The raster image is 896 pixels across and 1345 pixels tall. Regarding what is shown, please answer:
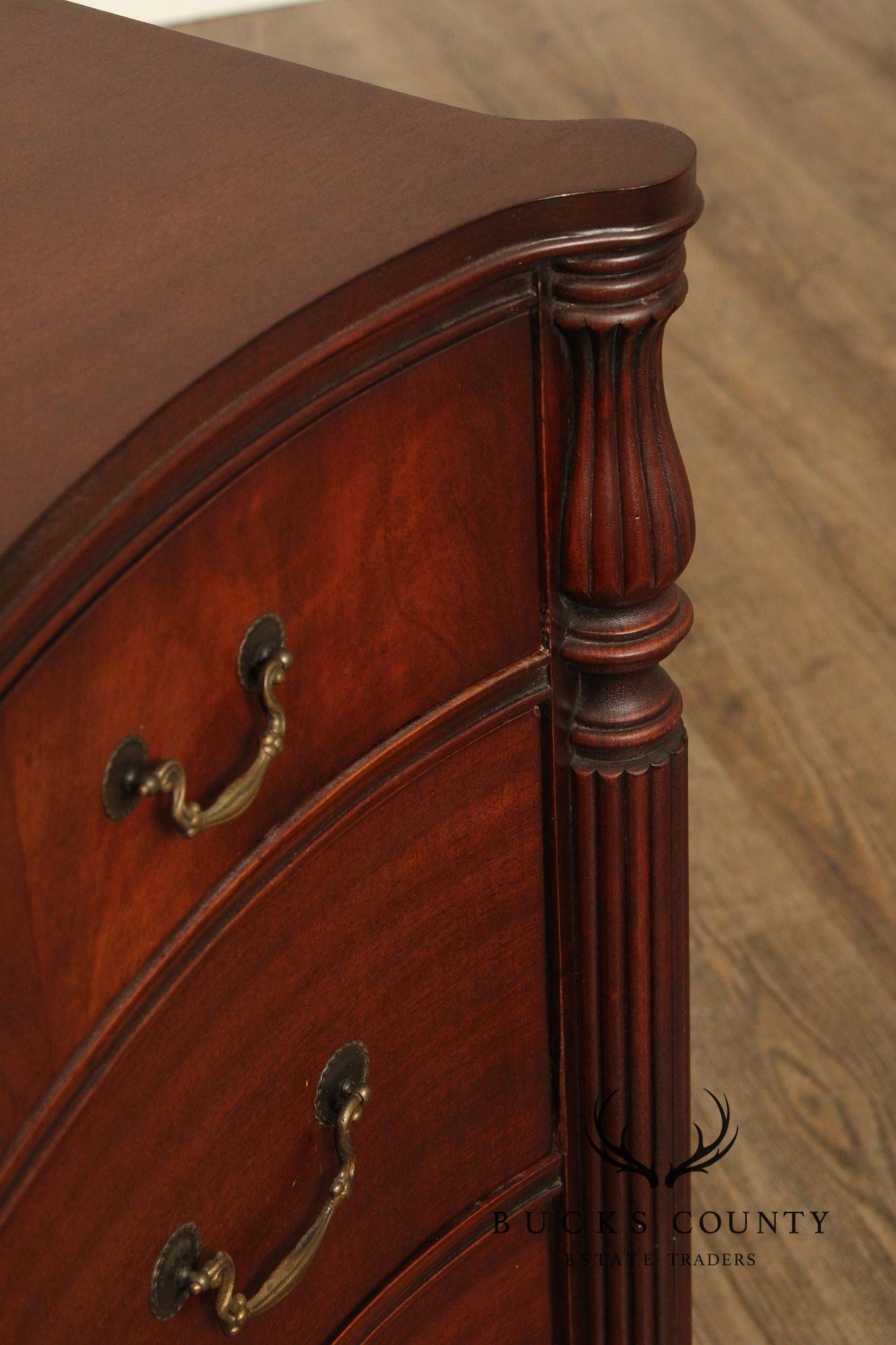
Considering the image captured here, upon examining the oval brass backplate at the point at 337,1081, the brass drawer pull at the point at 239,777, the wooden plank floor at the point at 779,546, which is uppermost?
the wooden plank floor at the point at 779,546

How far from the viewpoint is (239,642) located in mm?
511

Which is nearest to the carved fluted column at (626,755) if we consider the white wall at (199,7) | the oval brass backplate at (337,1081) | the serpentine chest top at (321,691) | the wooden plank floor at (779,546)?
the serpentine chest top at (321,691)

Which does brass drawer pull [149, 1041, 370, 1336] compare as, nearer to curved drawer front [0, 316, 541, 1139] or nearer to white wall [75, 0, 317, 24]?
curved drawer front [0, 316, 541, 1139]

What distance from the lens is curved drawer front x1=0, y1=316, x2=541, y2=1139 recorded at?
0.45 m

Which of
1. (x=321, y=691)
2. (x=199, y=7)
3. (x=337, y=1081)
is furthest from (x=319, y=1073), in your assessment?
(x=199, y=7)

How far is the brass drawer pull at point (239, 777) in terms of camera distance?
18.5 inches

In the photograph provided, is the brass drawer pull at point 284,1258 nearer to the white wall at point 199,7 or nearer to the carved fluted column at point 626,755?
the carved fluted column at point 626,755

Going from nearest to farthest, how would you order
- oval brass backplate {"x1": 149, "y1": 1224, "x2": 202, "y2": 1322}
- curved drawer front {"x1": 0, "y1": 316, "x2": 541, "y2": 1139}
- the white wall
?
curved drawer front {"x1": 0, "y1": 316, "x2": 541, "y2": 1139} < oval brass backplate {"x1": 149, "y1": 1224, "x2": 202, "y2": 1322} < the white wall

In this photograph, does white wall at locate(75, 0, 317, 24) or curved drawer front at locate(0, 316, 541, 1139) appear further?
white wall at locate(75, 0, 317, 24)

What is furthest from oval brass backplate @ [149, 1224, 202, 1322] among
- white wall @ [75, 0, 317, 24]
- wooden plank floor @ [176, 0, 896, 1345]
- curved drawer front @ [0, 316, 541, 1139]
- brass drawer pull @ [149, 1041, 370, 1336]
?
white wall @ [75, 0, 317, 24]

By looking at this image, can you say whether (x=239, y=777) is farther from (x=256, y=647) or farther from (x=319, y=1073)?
(x=319, y=1073)

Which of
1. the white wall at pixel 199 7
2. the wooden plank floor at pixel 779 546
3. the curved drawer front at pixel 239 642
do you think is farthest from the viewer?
the white wall at pixel 199 7

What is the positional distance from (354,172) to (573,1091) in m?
0.42

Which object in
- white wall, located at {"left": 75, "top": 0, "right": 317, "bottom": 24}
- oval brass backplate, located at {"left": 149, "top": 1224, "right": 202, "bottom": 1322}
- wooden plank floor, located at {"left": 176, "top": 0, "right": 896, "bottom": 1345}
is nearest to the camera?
oval brass backplate, located at {"left": 149, "top": 1224, "right": 202, "bottom": 1322}
